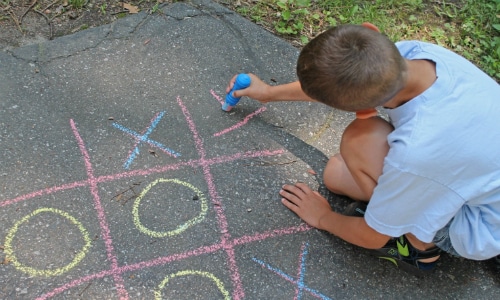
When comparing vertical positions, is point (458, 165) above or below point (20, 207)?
above

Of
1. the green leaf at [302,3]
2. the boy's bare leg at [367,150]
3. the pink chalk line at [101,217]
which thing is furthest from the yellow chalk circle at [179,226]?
the green leaf at [302,3]

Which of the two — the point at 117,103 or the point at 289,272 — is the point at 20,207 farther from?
the point at 289,272

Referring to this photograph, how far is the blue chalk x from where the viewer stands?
7.18 ft

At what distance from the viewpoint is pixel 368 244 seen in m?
1.84

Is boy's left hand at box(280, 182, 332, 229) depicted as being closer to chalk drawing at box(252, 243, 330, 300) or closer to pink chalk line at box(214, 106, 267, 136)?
chalk drawing at box(252, 243, 330, 300)

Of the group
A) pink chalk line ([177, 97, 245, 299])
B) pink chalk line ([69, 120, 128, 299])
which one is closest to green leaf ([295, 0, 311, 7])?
pink chalk line ([177, 97, 245, 299])

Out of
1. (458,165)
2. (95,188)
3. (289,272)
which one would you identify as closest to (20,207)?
(95,188)

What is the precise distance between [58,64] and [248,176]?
3.40 ft

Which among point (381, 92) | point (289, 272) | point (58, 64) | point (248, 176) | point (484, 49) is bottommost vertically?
point (289, 272)

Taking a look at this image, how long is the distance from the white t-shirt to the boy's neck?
0.02 meters

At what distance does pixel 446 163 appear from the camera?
151 cm

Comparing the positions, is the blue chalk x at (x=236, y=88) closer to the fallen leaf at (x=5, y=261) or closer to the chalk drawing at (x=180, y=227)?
the chalk drawing at (x=180, y=227)

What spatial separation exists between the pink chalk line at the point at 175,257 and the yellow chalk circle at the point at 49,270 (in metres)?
0.06

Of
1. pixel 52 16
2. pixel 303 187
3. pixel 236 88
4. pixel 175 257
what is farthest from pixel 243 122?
pixel 52 16
